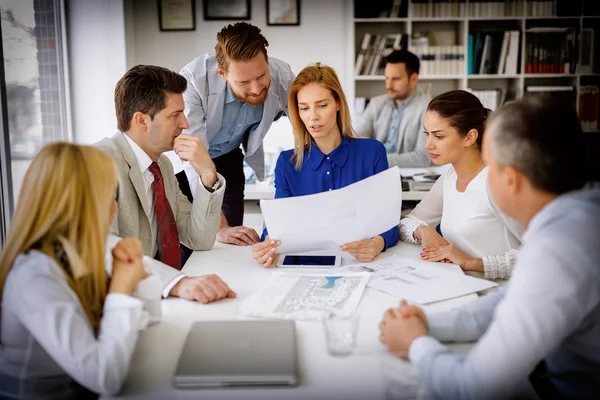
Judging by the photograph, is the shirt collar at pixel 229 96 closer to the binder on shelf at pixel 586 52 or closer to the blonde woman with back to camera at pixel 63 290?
the blonde woman with back to camera at pixel 63 290

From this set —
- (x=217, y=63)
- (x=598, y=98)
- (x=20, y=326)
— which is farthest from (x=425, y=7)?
(x=20, y=326)

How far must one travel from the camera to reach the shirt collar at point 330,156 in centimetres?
203

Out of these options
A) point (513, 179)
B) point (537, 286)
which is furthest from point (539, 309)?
point (513, 179)

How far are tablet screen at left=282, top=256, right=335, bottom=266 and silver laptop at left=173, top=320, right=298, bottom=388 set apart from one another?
566 mm

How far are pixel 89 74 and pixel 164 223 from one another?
83.9 inches

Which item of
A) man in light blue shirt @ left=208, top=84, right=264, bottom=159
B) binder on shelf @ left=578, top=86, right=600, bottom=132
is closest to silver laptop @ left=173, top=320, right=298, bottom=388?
man in light blue shirt @ left=208, top=84, right=264, bottom=159

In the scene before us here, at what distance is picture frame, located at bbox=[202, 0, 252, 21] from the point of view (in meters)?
4.60

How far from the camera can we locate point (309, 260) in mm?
1775

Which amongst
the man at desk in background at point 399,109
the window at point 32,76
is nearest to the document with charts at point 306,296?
the window at point 32,76

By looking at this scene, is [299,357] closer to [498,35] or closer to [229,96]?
[229,96]

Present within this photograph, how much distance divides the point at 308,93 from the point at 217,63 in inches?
28.0

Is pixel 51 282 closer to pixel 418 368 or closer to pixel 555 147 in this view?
pixel 418 368

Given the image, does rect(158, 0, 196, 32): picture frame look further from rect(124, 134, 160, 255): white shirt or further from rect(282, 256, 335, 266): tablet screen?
rect(282, 256, 335, 266): tablet screen

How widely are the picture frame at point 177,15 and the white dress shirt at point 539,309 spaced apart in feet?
13.5
